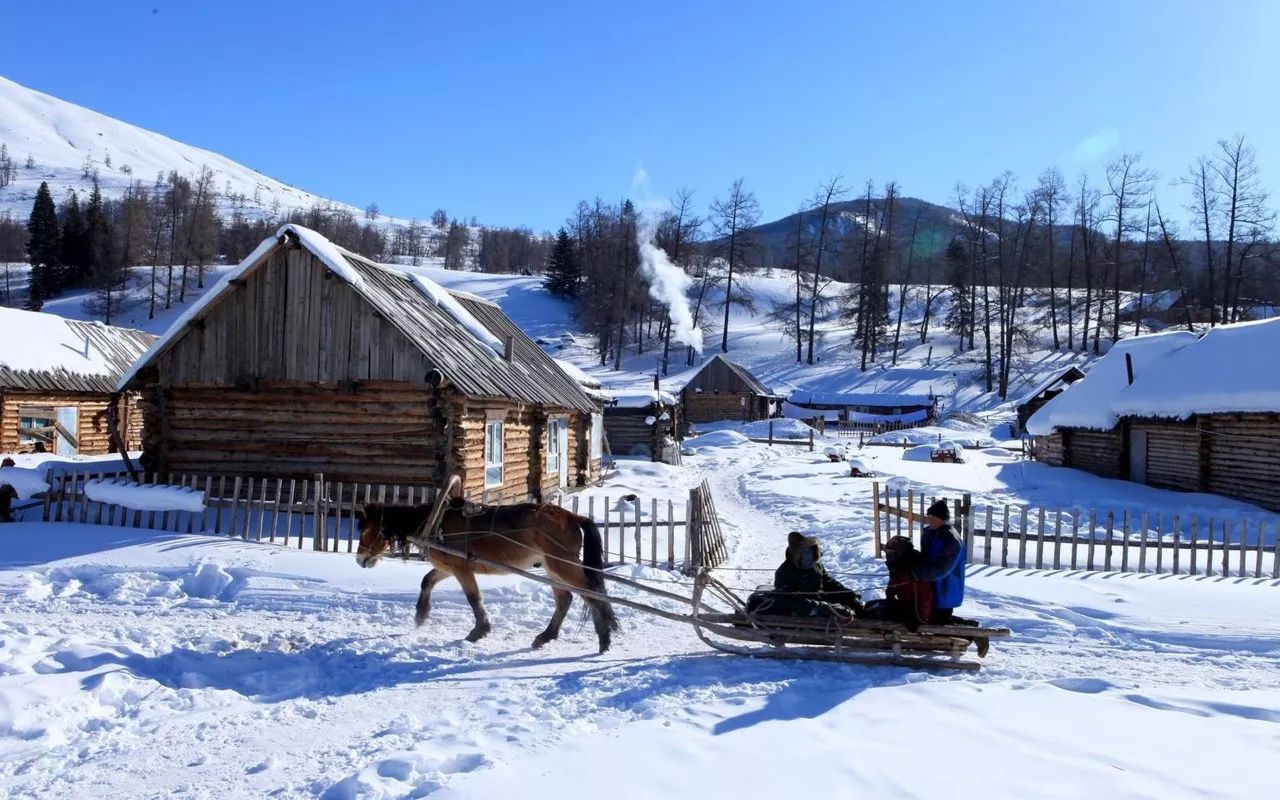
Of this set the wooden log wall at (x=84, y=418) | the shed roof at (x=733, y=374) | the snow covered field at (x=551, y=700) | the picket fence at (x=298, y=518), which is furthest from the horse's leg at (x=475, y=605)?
the shed roof at (x=733, y=374)

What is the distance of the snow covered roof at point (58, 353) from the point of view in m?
26.0

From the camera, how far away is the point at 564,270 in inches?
3423

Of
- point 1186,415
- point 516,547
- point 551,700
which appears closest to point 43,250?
point 516,547

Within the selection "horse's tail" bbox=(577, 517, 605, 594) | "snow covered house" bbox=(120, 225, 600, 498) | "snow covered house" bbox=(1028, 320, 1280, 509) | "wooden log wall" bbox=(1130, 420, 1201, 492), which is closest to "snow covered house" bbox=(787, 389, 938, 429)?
"snow covered house" bbox=(1028, 320, 1280, 509)

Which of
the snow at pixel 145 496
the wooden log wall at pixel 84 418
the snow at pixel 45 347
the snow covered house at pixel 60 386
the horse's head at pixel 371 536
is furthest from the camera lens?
the snow at pixel 45 347

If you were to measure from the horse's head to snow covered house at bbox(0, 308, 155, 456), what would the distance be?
22141 millimetres

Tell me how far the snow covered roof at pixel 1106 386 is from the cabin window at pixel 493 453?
64.4 ft

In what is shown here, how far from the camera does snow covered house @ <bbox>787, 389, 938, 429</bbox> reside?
6000cm

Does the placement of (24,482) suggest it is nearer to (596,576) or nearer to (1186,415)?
(596,576)

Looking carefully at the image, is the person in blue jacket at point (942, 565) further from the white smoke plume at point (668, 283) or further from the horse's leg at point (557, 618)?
the white smoke plume at point (668, 283)

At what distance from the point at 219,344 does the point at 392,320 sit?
3622 millimetres

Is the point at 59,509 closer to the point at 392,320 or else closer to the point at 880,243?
the point at 392,320

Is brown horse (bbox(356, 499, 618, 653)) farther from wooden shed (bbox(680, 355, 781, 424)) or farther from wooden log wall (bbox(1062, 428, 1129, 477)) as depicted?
wooden shed (bbox(680, 355, 781, 424))

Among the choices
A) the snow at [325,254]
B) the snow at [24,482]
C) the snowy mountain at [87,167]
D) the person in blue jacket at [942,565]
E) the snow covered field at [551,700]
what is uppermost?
the snowy mountain at [87,167]
